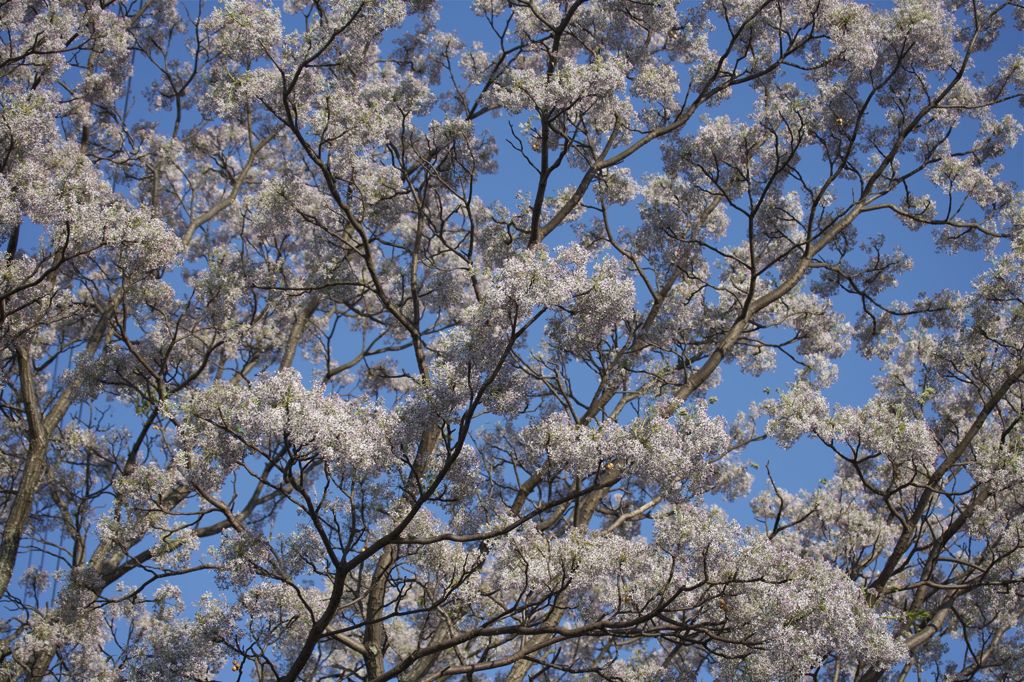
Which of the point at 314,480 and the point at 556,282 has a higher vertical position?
the point at 314,480

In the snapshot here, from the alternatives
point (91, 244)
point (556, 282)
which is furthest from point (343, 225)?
point (556, 282)

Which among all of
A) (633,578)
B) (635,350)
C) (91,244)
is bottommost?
(633,578)

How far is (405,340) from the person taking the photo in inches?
719

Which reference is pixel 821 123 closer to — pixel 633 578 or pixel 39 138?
pixel 633 578

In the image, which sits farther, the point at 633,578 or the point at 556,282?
the point at 633,578

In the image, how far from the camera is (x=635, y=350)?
1392 cm

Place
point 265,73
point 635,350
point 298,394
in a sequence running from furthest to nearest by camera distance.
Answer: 1. point 265,73
2. point 635,350
3. point 298,394

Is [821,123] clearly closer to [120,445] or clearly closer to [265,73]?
[265,73]

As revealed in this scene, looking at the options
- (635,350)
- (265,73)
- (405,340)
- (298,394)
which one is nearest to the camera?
(298,394)

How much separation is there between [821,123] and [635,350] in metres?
4.63

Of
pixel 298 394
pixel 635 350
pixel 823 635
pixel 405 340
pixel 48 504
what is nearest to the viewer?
pixel 298 394

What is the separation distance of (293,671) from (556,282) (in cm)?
449

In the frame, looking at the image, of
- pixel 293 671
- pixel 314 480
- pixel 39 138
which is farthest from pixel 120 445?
pixel 293 671

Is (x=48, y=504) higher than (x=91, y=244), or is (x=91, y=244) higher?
(x=91, y=244)
